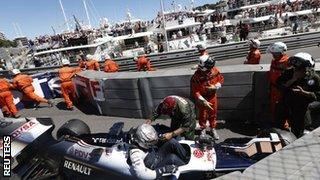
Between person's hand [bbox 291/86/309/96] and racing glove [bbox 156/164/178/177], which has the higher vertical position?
person's hand [bbox 291/86/309/96]

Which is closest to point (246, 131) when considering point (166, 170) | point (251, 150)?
point (251, 150)

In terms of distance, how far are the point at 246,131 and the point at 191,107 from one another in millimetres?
2049

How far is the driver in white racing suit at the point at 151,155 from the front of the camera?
182 inches

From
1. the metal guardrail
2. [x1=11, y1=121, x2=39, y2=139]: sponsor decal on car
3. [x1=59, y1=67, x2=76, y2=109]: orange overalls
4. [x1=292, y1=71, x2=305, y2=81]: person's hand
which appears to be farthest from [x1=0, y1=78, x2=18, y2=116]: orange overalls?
the metal guardrail

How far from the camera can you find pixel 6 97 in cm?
1034

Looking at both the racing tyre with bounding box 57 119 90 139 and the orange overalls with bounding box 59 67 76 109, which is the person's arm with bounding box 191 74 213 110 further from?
the orange overalls with bounding box 59 67 76 109

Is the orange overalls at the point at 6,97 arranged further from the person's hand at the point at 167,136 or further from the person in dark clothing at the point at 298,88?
the person in dark clothing at the point at 298,88

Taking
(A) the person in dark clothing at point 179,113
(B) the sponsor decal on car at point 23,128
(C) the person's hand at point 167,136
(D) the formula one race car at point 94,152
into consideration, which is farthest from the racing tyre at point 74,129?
(C) the person's hand at point 167,136

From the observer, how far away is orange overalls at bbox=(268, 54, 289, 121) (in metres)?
6.42

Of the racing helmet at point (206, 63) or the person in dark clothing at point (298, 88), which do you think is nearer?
the person in dark clothing at point (298, 88)

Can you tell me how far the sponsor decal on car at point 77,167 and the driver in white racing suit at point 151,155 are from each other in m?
0.82

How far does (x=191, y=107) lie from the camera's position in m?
5.72

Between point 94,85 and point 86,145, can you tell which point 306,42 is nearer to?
point 94,85

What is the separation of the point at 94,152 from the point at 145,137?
3.29ft
